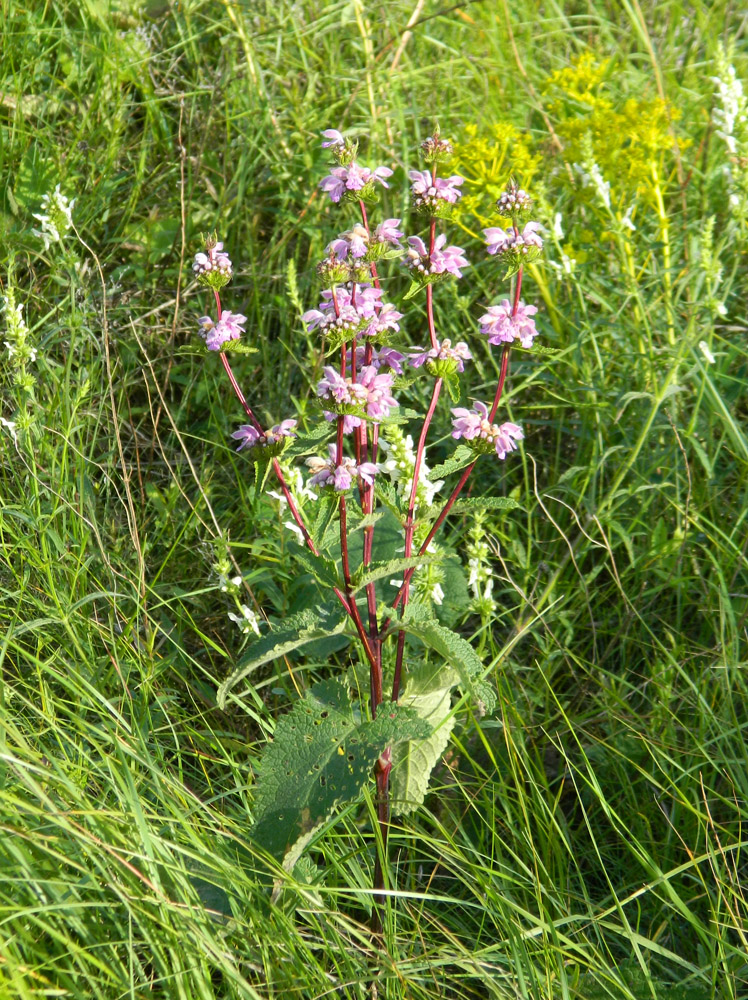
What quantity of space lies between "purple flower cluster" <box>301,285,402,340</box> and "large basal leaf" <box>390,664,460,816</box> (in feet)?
2.06

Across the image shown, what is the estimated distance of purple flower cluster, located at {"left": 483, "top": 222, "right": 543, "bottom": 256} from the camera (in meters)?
1.55

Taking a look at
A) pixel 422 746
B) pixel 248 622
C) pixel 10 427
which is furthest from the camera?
pixel 10 427

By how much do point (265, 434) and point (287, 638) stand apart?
346 millimetres

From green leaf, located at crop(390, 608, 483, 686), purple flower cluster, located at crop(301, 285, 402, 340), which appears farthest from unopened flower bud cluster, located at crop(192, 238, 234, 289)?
green leaf, located at crop(390, 608, 483, 686)

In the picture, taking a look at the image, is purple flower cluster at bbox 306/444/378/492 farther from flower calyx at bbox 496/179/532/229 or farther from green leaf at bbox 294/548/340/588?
flower calyx at bbox 496/179/532/229

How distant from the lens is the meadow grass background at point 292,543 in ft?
4.64

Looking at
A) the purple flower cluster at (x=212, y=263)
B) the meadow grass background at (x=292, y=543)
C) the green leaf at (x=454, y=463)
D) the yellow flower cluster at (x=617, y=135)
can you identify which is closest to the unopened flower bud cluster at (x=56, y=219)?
the meadow grass background at (x=292, y=543)

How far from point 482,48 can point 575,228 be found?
1145 mm

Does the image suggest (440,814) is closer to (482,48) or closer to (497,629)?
(497,629)

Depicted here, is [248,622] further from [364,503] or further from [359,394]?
[359,394]

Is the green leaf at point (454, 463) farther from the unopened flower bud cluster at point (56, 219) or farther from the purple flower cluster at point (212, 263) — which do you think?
the unopened flower bud cluster at point (56, 219)

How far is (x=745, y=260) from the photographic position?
2832 mm

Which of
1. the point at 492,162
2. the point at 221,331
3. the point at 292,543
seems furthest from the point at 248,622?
the point at 492,162

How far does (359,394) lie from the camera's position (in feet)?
4.76
